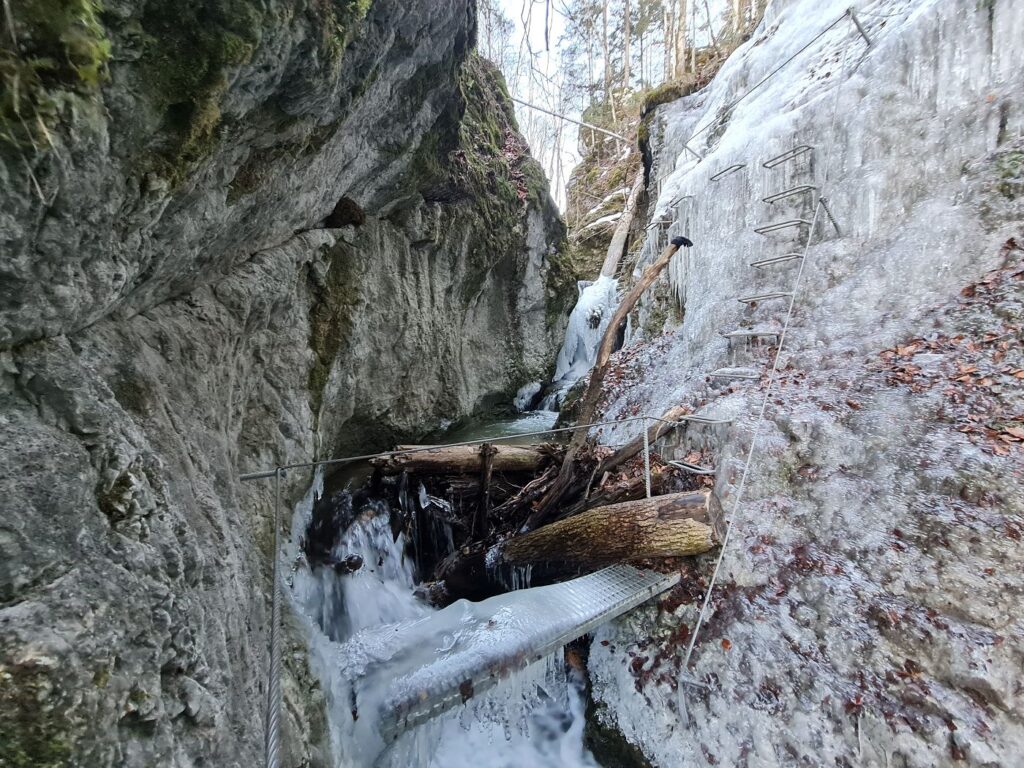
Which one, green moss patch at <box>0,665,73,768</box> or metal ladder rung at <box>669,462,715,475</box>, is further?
metal ladder rung at <box>669,462,715,475</box>

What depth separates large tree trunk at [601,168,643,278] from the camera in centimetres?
1439

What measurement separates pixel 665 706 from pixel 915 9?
8.16 m

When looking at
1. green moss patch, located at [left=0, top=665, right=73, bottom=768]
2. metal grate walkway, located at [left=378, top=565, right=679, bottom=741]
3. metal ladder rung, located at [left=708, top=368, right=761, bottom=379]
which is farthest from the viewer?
metal ladder rung, located at [left=708, top=368, right=761, bottom=379]

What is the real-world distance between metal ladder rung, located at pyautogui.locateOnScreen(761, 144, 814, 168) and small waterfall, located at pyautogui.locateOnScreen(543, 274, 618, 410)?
5.82 m

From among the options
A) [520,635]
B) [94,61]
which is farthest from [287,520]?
[94,61]

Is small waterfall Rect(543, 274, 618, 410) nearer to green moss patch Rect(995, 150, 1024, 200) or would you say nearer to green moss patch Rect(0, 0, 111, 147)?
green moss patch Rect(995, 150, 1024, 200)

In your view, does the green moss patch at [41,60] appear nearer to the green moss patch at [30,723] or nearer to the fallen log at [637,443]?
the green moss patch at [30,723]

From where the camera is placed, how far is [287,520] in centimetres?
454

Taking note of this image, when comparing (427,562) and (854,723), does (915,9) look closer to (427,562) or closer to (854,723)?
(854,723)

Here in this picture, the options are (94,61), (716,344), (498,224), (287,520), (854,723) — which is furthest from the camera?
(498,224)

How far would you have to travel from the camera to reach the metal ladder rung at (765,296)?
576cm

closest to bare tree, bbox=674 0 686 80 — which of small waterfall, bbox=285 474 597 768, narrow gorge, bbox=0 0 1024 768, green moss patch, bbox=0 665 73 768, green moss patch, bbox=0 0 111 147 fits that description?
narrow gorge, bbox=0 0 1024 768

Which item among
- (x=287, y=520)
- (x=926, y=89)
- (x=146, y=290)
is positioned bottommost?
(x=287, y=520)

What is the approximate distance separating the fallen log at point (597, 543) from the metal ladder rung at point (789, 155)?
15.7 ft
